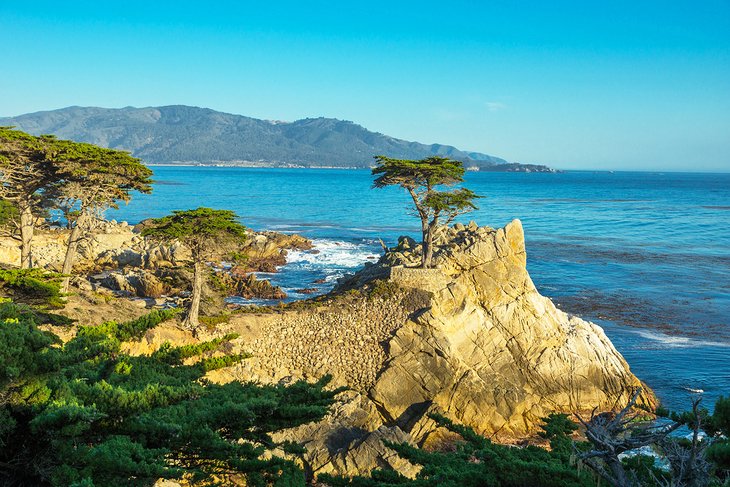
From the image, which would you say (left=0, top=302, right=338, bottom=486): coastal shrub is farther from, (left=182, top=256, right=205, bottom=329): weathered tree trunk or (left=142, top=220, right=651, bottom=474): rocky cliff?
(left=182, top=256, right=205, bottom=329): weathered tree trunk

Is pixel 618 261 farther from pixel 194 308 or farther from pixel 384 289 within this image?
pixel 194 308

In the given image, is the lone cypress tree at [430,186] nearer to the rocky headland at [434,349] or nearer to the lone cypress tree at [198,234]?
the rocky headland at [434,349]

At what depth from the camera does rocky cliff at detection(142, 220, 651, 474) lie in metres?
17.7

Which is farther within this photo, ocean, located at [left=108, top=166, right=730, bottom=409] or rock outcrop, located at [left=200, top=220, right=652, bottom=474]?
ocean, located at [left=108, top=166, right=730, bottom=409]

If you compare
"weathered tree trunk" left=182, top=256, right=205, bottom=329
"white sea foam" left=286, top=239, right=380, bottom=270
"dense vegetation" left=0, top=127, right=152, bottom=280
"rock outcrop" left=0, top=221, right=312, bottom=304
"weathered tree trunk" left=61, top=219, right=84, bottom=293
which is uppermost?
"dense vegetation" left=0, top=127, right=152, bottom=280

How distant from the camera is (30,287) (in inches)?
501

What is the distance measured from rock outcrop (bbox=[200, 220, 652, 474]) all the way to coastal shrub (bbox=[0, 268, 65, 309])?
5.08m

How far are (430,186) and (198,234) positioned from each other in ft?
34.2

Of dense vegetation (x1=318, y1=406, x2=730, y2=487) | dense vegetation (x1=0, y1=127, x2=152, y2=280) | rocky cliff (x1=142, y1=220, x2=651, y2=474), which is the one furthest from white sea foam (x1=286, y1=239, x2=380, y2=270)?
dense vegetation (x1=318, y1=406, x2=730, y2=487)

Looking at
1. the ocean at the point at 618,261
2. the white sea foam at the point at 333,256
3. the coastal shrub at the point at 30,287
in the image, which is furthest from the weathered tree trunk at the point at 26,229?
the white sea foam at the point at 333,256

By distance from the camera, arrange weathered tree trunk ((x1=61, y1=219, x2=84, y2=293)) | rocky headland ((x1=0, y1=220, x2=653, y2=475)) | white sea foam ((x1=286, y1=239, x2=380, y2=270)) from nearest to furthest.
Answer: rocky headland ((x1=0, y1=220, x2=653, y2=475)) → weathered tree trunk ((x1=61, y1=219, x2=84, y2=293)) → white sea foam ((x1=286, y1=239, x2=380, y2=270))

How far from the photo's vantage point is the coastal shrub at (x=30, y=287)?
12.5 meters

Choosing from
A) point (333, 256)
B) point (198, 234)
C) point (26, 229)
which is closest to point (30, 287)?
point (198, 234)

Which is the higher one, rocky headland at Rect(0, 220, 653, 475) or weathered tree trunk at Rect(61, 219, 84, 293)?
weathered tree trunk at Rect(61, 219, 84, 293)
